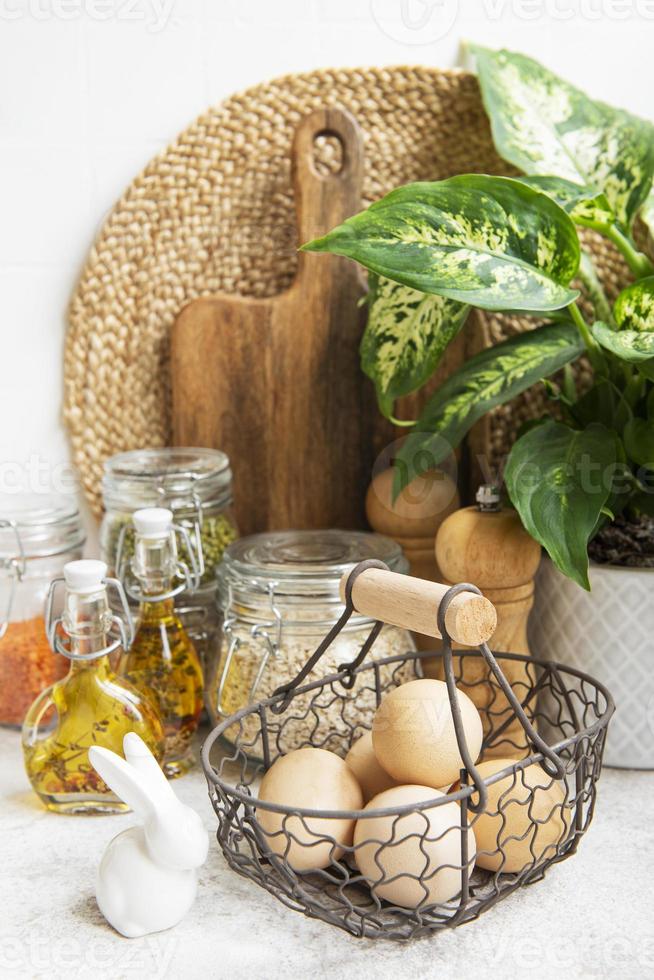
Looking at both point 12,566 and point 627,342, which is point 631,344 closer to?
point 627,342

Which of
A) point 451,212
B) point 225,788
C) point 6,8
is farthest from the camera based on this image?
point 6,8

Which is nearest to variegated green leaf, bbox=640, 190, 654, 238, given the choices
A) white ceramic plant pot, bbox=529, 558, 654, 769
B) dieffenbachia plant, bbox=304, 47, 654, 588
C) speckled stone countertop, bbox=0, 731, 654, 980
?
dieffenbachia plant, bbox=304, 47, 654, 588

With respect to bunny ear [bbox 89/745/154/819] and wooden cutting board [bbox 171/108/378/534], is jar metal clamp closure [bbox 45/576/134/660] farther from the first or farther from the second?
wooden cutting board [bbox 171/108/378/534]

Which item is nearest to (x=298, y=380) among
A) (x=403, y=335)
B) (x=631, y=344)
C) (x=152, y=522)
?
(x=403, y=335)

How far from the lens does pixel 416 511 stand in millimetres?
977

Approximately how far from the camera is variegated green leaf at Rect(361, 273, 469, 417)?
89 cm

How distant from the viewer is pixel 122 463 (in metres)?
0.98

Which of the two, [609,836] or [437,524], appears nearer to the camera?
[609,836]

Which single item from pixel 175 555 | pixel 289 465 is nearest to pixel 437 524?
pixel 289 465

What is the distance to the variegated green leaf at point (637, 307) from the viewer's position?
2.56ft

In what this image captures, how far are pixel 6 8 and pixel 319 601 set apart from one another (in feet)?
2.10

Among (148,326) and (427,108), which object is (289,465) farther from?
(427,108)

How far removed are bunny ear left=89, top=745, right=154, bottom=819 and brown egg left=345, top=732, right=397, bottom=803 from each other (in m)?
0.15

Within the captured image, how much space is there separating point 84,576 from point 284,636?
0.58 feet
